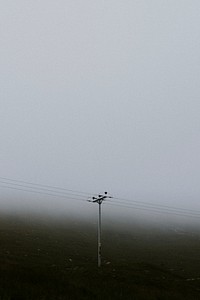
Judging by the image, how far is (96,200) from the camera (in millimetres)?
49000

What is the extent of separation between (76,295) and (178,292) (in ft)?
46.6

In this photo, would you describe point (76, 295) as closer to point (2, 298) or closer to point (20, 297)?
point (20, 297)

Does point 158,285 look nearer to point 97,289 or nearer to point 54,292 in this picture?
point 97,289

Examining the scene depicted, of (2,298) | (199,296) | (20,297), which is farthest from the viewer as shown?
(199,296)

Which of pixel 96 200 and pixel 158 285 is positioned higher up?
pixel 96 200

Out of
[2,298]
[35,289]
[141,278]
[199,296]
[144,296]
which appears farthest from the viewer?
[141,278]

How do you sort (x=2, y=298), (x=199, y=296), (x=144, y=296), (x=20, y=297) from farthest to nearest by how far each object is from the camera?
(x=199, y=296), (x=144, y=296), (x=20, y=297), (x=2, y=298)

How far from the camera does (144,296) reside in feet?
84.3

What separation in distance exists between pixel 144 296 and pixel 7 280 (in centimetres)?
1115

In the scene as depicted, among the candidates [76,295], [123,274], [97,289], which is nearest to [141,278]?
[123,274]

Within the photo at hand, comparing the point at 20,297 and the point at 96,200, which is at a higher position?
the point at 96,200

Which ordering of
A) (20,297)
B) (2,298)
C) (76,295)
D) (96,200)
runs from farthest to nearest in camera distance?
(96,200)
(76,295)
(20,297)
(2,298)

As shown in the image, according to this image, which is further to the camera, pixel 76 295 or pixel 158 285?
pixel 158 285

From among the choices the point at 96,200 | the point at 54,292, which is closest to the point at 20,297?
the point at 54,292
